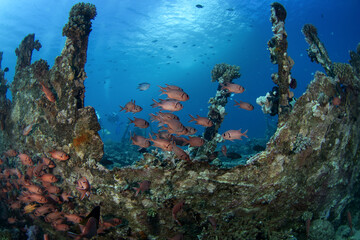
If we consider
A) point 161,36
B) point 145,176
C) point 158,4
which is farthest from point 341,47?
point 145,176

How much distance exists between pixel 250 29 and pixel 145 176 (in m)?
42.4

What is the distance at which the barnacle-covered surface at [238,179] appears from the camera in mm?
3990

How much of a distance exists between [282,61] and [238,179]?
9.96 feet

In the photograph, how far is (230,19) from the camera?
3266 cm

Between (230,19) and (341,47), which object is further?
(341,47)

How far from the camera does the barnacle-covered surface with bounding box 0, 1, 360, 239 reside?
3990 mm

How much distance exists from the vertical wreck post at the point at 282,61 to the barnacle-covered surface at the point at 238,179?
0.20 metres

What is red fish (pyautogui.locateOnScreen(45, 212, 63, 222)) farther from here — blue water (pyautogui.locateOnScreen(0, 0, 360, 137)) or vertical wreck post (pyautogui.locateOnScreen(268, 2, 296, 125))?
blue water (pyautogui.locateOnScreen(0, 0, 360, 137))

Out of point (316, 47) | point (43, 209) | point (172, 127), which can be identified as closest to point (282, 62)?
point (316, 47)

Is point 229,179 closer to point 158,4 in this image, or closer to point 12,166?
point 12,166

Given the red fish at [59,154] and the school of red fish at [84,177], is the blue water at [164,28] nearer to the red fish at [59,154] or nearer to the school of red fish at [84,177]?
the school of red fish at [84,177]

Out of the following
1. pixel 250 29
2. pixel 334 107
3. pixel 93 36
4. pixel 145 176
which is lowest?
pixel 145 176

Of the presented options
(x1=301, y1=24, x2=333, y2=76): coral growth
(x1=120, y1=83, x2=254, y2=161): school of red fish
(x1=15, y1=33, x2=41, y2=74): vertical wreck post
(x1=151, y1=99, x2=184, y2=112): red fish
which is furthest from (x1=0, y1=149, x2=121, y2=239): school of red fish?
(x1=301, y1=24, x2=333, y2=76): coral growth

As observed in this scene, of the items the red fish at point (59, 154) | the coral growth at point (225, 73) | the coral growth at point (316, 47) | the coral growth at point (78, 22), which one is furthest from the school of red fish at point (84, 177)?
the coral growth at point (316, 47)
